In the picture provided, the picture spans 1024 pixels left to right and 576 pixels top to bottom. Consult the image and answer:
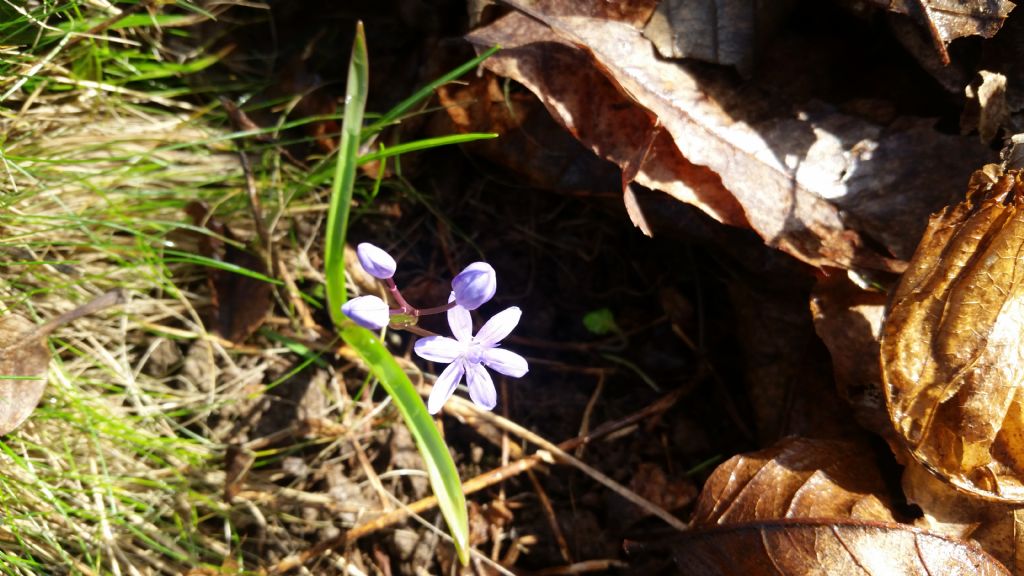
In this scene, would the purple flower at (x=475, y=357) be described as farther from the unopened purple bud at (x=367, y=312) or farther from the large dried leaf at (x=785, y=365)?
the large dried leaf at (x=785, y=365)

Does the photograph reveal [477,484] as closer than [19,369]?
No

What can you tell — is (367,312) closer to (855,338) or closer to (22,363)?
(22,363)

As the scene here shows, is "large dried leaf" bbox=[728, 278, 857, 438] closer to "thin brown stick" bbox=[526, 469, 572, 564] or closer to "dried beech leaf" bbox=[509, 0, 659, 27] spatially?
"thin brown stick" bbox=[526, 469, 572, 564]

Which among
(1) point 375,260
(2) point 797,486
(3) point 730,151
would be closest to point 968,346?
(2) point 797,486

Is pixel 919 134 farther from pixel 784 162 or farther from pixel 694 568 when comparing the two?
pixel 694 568

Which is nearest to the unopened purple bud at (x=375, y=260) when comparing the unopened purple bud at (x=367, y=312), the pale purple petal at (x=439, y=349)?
the unopened purple bud at (x=367, y=312)

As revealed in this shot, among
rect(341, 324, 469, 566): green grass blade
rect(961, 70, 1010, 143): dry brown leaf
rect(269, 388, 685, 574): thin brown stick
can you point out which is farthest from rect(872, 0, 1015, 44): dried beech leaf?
rect(341, 324, 469, 566): green grass blade
